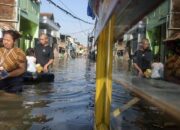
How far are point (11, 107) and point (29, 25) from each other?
33.5m

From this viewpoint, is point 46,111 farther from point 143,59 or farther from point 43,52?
point 43,52

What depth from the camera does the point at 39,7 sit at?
43375mm

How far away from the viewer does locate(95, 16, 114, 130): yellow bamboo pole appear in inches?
173

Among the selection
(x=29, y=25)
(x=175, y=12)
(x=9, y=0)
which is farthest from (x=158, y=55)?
(x=29, y=25)

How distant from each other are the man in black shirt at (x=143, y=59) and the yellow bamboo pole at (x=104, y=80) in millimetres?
7650

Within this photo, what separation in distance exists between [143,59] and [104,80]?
8.09 meters

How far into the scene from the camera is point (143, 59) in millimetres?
12688

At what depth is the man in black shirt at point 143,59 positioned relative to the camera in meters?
12.4

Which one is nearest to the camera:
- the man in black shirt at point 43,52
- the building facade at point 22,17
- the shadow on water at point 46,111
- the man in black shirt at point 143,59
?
the shadow on water at point 46,111

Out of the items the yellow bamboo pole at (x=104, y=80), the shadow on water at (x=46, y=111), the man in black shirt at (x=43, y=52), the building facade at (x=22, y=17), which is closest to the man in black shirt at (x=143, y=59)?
the man in black shirt at (x=43, y=52)

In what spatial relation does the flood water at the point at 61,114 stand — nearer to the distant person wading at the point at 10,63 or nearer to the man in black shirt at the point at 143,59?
the distant person wading at the point at 10,63

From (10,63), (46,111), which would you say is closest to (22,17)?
(10,63)

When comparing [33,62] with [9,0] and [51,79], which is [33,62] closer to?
[51,79]

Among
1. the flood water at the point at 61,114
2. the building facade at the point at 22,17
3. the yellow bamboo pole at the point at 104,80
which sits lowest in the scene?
the flood water at the point at 61,114
